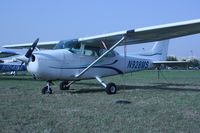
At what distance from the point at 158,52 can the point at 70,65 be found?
743 centimetres

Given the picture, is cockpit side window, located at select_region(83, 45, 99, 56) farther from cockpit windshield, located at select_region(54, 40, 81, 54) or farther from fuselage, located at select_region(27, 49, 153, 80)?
cockpit windshield, located at select_region(54, 40, 81, 54)

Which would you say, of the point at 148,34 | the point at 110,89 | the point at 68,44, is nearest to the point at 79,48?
the point at 68,44

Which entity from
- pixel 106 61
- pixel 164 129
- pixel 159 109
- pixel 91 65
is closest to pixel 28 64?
pixel 91 65

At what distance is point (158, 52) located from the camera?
736 inches

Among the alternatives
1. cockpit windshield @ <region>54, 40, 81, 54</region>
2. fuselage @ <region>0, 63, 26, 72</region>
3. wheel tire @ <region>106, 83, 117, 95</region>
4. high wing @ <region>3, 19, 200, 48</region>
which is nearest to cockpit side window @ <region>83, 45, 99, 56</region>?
high wing @ <region>3, 19, 200, 48</region>

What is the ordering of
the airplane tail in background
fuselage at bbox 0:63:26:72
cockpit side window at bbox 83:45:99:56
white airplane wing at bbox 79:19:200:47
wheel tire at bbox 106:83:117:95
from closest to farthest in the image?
white airplane wing at bbox 79:19:200:47 < wheel tire at bbox 106:83:117:95 < cockpit side window at bbox 83:45:99:56 < the airplane tail in background < fuselage at bbox 0:63:26:72

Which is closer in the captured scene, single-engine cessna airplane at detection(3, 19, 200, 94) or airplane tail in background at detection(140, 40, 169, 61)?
single-engine cessna airplane at detection(3, 19, 200, 94)

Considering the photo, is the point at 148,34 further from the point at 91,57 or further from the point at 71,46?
the point at 71,46

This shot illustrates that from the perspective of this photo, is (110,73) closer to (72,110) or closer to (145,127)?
(72,110)

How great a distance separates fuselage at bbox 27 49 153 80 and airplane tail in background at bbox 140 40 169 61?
7.47 feet

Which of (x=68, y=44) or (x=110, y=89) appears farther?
(x=68, y=44)

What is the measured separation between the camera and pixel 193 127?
5551mm

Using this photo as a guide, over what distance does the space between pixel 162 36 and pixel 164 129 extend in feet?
29.9

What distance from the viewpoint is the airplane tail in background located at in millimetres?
17916
